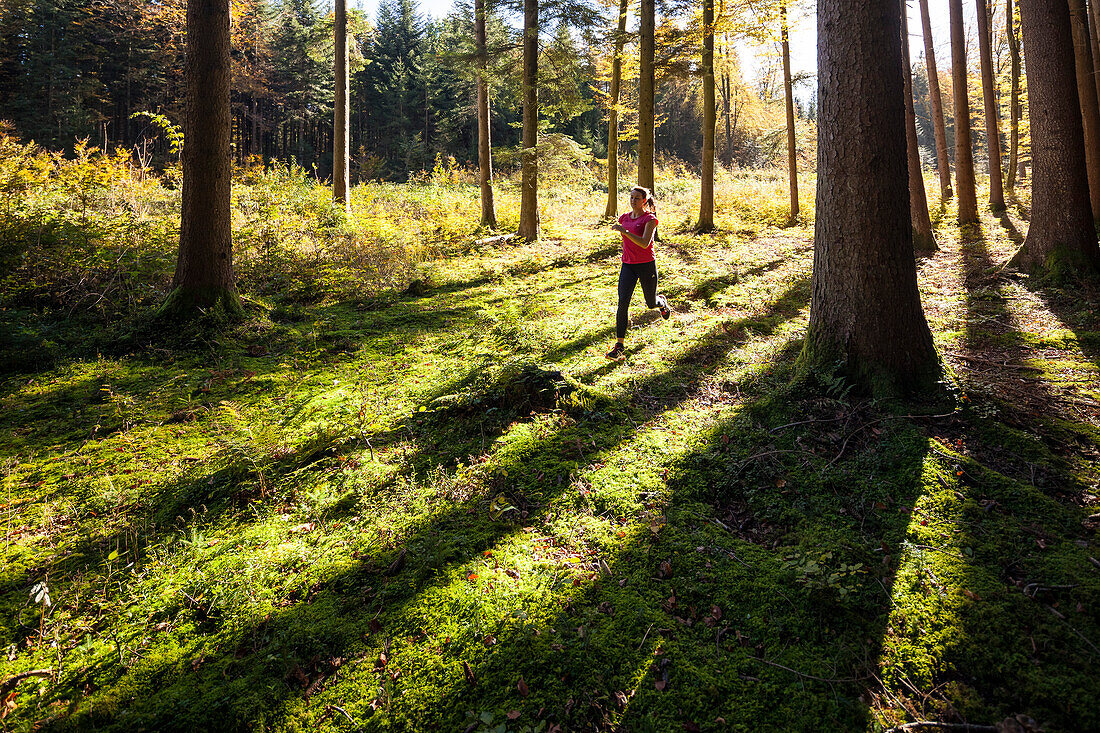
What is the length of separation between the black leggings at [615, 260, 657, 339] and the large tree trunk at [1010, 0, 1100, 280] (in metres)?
6.48

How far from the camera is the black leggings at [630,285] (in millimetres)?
6648

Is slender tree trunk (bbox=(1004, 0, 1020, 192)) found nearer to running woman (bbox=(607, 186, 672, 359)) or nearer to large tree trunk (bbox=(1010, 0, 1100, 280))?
large tree trunk (bbox=(1010, 0, 1100, 280))

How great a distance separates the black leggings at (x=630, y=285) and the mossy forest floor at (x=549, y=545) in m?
0.77

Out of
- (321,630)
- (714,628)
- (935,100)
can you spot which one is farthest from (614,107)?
(321,630)

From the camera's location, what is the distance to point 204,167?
691 cm

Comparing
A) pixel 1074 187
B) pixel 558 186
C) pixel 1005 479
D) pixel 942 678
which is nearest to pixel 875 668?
pixel 942 678

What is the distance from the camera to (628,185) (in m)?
26.2

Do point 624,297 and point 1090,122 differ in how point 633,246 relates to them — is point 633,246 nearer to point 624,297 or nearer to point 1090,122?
point 624,297

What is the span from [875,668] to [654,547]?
125 cm

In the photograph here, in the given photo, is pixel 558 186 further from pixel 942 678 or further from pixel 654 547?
pixel 942 678

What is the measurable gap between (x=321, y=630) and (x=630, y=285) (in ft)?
17.6

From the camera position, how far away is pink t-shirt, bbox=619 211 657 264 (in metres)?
6.63

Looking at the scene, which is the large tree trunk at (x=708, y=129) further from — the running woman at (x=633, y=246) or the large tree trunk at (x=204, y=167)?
the large tree trunk at (x=204, y=167)

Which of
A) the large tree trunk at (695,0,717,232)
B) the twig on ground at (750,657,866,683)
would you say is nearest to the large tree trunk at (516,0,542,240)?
the large tree trunk at (695,0,717,232)
